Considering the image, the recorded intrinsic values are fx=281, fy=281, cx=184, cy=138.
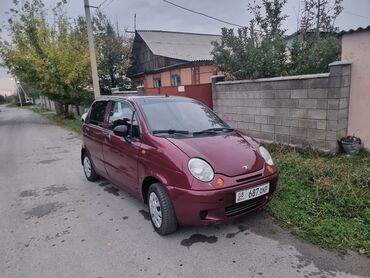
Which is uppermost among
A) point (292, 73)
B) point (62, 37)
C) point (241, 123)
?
point (62, 37)

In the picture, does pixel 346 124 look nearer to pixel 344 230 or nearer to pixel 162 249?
pixel 344 230

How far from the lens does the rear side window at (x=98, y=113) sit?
4.65 metres

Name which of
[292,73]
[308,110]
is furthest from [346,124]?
[292,73]

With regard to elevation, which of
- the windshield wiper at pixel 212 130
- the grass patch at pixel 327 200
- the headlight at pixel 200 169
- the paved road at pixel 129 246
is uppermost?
the windshield wiper at pixel 212 130

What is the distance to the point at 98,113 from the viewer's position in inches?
191

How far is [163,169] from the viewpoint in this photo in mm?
3090

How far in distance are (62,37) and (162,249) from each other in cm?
1712

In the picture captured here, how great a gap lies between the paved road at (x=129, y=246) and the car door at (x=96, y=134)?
56cm

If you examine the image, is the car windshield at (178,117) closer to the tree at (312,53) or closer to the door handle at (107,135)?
the door handle at (107,135)

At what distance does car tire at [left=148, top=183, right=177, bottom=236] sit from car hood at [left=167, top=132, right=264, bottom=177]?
56cm

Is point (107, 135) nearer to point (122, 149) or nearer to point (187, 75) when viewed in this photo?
point (122, 149)

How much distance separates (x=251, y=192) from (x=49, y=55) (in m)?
15.1

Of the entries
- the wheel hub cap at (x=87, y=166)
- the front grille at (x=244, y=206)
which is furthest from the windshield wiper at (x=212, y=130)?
the wheel hub cap at (x=87, y=166)

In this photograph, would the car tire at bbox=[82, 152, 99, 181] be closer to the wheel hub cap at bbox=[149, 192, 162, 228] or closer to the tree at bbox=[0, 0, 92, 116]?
the wheel hub cap at bbox=[149, 192, 162, 228]
